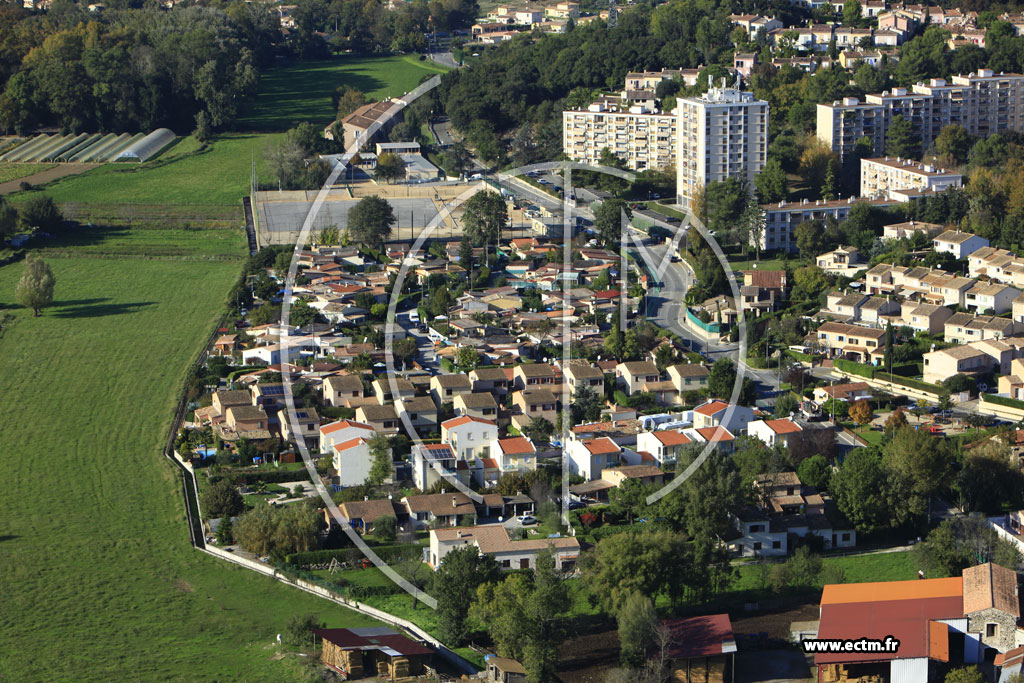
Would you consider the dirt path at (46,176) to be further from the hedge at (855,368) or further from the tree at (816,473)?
the tree at (816,473)

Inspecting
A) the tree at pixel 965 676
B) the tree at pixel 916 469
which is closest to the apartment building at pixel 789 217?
the tree at pixel 916 469

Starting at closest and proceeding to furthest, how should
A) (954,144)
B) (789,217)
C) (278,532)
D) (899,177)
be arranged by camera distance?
(278,532) < (789,217) < (899,177) < (954,144)

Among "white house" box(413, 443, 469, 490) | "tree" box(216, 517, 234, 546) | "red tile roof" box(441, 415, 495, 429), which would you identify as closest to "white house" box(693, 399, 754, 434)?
"red tile roof" box(441, 415, 495, 429)

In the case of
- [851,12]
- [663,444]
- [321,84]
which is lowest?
[663,444]

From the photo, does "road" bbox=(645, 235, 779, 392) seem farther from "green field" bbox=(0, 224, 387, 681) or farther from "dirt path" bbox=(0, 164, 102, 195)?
"dirt path" bbox=(0, 164, 102, 195)

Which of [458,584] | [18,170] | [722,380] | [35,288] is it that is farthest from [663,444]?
[18,170]

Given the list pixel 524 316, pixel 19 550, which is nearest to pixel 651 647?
pixel 19 550

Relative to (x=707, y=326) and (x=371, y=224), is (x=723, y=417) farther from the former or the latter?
(x=371, y=224)
